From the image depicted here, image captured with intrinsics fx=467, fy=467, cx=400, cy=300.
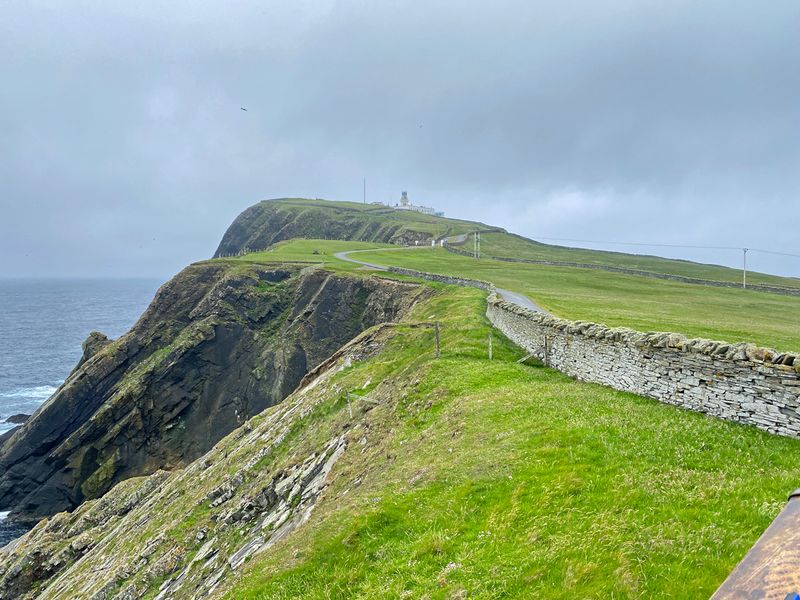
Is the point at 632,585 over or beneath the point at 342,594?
over

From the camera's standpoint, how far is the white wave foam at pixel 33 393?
299ft

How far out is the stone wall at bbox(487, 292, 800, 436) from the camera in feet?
42.7

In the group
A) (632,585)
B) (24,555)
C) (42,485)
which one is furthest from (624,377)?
(42,485)

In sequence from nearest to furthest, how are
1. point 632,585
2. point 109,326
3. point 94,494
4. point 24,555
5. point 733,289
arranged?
point 632,585, point 24,555, point 94,494, point 733,289, point 109,326

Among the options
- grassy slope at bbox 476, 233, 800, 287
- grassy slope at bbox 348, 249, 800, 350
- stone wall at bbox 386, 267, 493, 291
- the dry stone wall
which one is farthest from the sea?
grassy slope at bbox 476, 233, 800, 287

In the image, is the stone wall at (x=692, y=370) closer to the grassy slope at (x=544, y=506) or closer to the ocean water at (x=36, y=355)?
the grassy slope at (x=544, y=506)

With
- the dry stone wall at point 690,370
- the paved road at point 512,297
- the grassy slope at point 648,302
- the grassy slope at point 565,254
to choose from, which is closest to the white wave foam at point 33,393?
the paved road at point 512,297

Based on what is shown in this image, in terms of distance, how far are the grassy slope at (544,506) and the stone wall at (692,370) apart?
60 centimetres

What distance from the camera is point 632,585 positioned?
7.58 meters

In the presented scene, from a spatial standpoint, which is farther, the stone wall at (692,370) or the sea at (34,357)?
the sea at (34,357)

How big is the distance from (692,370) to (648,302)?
1519 inches

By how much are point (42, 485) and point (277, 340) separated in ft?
119

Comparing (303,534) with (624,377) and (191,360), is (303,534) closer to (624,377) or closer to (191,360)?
(624,377)

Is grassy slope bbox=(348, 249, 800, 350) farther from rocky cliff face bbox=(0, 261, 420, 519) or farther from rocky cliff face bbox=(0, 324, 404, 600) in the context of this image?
rocky cliff face bbox=(0, 261, 420, 519)
